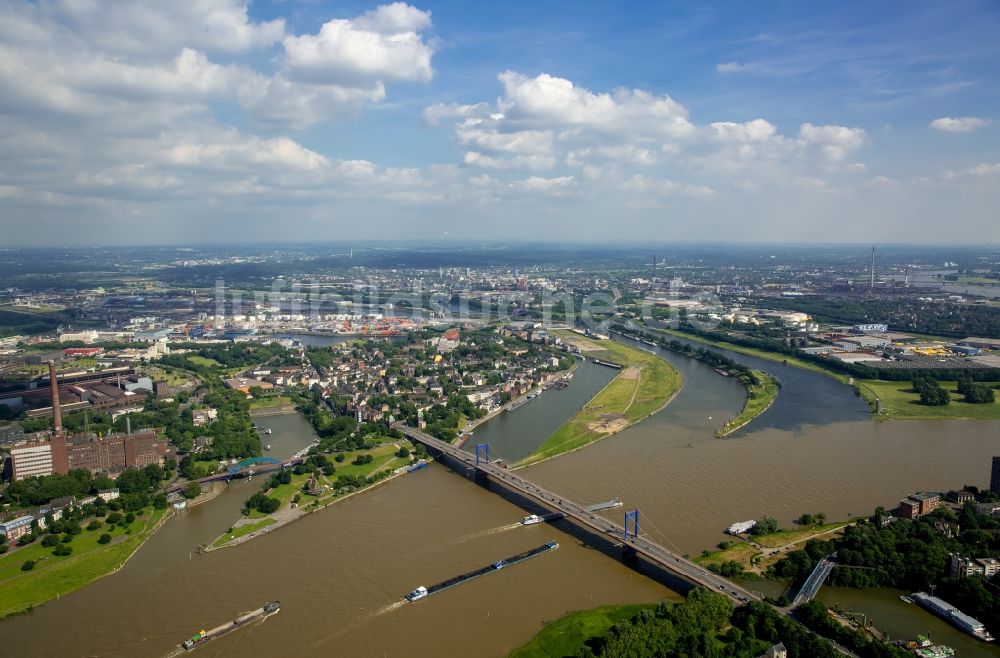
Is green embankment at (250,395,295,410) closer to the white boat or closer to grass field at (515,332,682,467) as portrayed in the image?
grass field at (515,332,682,467)

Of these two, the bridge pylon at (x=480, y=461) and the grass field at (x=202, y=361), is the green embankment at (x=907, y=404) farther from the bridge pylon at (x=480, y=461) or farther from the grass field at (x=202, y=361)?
the grass field at (x=202, y=361)

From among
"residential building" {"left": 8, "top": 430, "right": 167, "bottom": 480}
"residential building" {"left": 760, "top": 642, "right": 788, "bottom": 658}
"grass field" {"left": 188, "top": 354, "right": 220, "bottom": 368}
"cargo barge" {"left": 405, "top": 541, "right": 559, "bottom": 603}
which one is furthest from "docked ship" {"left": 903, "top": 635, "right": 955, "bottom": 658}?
"grass field" {"left": 188, "top": 354, "right": 220, "bottom": 368}

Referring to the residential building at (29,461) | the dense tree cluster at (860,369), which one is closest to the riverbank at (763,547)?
the residential building at (29,461)

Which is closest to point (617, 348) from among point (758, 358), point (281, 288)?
point (758, 358)

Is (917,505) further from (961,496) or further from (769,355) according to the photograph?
(769,355)

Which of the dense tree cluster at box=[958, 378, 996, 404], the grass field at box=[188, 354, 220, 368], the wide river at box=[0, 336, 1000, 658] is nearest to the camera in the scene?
the wide river at box=[0, 336, 1000, 658]

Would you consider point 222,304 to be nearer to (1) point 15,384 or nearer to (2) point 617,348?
(1) point 15,384

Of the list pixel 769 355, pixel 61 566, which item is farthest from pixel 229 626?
pixel 769 355

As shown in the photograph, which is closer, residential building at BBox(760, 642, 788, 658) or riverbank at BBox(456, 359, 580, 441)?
residential building at BBox(760, 642, 788, 658)
